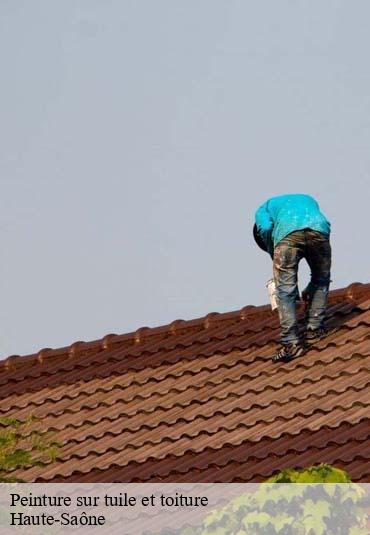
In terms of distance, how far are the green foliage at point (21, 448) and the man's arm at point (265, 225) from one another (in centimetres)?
282

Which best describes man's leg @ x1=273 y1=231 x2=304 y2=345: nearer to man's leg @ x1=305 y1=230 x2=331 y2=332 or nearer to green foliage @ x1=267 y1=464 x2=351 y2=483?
man's leg @ x1=305 y1=230 x2=331 y2=332

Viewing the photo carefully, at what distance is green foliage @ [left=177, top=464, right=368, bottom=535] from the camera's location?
8195 millimetres

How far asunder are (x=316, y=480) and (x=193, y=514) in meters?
2.53

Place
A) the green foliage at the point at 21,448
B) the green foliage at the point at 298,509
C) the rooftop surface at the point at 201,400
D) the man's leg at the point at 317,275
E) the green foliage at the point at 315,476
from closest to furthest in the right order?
the green foliage at the point at 298,509 → the green foliage at the point at 315,476 → the green foliage at the point at 21,448 → the rooftop surface at the point at 201,400 → the man's leg at the point at 317,275

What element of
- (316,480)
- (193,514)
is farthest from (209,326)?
(316,480)

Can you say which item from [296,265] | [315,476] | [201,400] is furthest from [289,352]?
[315,476]

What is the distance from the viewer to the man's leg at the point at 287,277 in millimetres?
13734

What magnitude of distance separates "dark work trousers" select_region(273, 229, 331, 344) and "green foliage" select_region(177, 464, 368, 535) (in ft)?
17.2

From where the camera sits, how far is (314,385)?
1277 cm

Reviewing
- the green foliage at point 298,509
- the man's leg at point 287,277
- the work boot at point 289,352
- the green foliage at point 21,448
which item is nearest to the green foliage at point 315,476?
the green foliage at point 298,509

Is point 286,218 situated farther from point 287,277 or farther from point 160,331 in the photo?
point 160,331

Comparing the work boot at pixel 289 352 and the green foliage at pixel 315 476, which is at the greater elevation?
the work boot at pixel 289 352

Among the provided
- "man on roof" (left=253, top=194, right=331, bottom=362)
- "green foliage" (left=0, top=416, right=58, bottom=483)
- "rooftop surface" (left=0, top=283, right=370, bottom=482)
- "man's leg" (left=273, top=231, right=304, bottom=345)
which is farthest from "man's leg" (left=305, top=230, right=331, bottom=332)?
"green foliage" (left=0, top=416, right=58, bottom=483)

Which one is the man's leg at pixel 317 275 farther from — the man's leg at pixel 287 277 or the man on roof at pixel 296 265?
the man's leg at pixel 287 277
